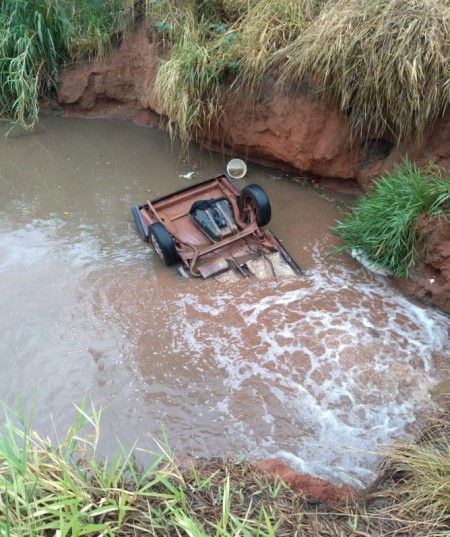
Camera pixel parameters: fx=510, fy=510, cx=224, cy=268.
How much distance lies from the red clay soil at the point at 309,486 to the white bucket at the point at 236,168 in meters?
3.36

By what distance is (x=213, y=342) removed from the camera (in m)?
3.79

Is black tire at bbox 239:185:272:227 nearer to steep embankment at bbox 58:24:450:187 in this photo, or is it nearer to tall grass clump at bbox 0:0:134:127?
steep embankment at bbox 58:24:450:187

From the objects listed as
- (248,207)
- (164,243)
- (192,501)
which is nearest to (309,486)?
(192,501)

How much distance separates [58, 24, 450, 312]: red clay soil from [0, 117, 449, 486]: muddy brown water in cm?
29

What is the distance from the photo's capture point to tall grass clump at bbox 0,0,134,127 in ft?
20.3

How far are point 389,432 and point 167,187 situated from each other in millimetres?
3342

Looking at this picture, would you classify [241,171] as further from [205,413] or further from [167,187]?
[205,413]

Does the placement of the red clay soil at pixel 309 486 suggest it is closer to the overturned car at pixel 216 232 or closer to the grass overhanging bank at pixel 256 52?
the overturned car at pixel 216 232

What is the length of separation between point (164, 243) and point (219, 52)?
2.20 m

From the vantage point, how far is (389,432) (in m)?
3.14

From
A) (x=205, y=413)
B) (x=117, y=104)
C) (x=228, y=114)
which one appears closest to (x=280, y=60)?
(x=228, y=114)

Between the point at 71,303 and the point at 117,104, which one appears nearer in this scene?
the point at 71,303

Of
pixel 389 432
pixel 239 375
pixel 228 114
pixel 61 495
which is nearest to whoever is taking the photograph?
pixel 61 495

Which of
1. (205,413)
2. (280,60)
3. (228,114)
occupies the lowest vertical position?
(205,413)
